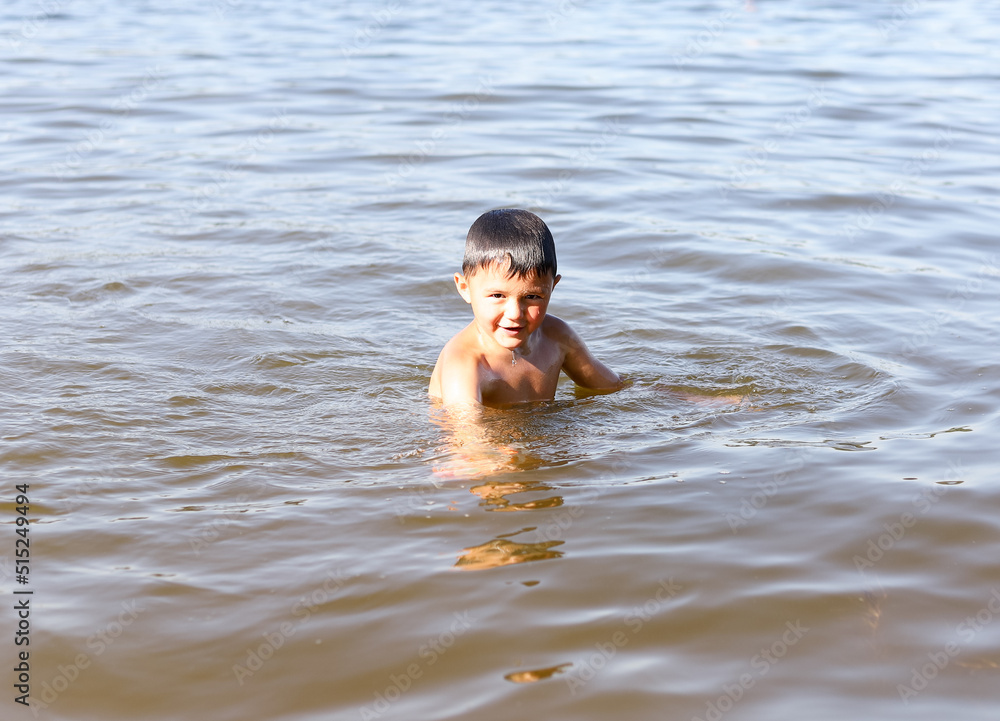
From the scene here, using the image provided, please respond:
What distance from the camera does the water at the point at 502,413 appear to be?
3.04 m

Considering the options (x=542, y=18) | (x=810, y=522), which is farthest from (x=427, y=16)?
(x=810, y=522)

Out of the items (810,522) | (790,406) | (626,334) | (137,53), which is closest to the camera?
(810,522)

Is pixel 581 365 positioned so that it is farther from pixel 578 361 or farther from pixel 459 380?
pixel 459 380

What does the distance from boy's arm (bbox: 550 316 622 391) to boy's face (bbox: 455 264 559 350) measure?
1.22 ft

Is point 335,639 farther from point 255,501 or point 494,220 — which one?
point 494,220

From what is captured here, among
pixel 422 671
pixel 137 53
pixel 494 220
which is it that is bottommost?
pixel 422 671

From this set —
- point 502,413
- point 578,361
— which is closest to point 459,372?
point 502,413

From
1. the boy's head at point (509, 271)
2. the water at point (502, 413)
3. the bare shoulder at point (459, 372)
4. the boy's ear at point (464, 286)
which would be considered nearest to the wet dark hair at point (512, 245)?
the boy's head at point (509, 271)

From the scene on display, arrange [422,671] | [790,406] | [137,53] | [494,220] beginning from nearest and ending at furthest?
[422,671] → [494,220] → [790,406] → [137,53]

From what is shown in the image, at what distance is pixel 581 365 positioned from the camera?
5.28 metres

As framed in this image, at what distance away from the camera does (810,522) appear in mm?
3791

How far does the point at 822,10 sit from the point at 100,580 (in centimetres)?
1858

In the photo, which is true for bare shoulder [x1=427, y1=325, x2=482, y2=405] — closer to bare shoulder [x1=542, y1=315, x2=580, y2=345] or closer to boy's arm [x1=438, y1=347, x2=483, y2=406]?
Answer: boy's arm [x1=438, y1=347, x2=483, y2=406]

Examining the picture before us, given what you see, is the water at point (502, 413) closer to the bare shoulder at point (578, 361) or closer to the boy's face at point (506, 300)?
the bare shoulder at point (578, 361)
